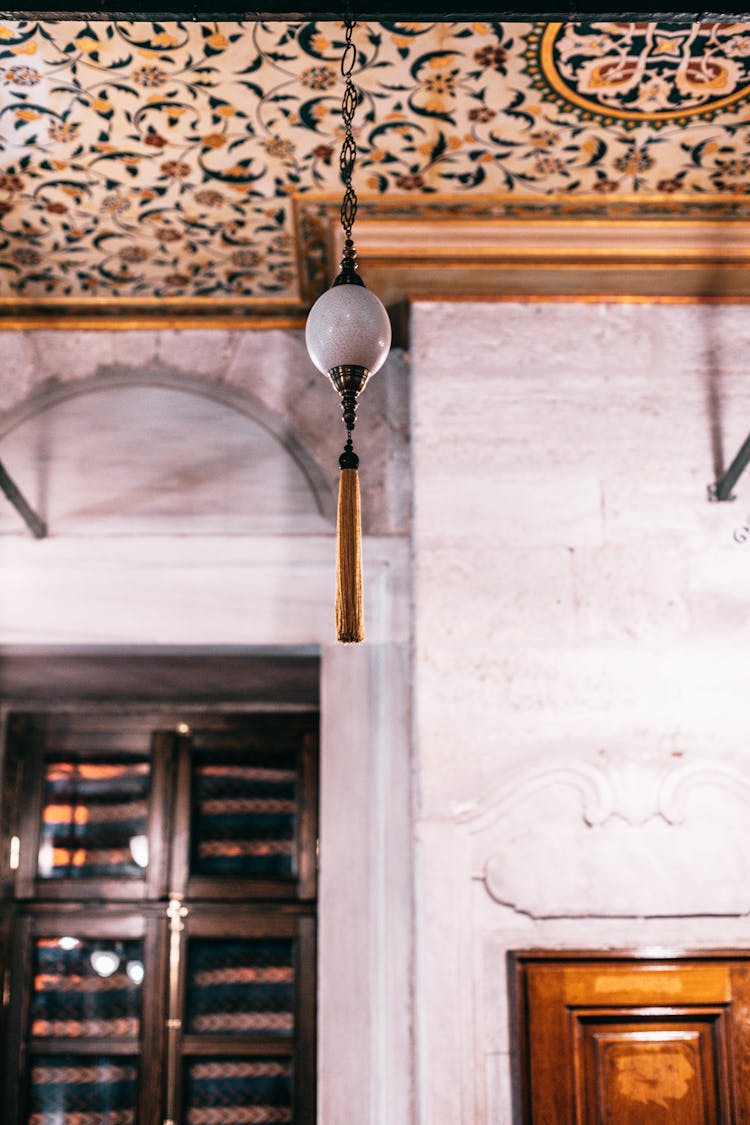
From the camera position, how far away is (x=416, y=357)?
3.26 metres

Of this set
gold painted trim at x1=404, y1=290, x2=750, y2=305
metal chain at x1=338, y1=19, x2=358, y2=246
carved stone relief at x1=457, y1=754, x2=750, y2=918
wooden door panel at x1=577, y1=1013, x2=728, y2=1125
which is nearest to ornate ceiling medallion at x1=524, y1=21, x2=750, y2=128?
metal chain at x1=338, y1=19, x2=358, y2=246

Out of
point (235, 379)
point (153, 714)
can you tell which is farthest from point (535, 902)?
point (153, 714)

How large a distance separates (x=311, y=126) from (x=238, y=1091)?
3542mm

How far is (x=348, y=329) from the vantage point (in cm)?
208

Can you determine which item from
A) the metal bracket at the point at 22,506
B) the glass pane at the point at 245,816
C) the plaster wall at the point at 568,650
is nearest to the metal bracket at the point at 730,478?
the plaster wall at the point at 568,650

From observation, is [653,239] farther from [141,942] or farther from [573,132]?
[141,942]

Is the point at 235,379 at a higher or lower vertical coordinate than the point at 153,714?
higher

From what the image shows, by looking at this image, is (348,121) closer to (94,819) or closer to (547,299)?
(547,299)

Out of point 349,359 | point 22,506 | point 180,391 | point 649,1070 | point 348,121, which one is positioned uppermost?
point 180,391

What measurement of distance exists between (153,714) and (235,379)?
170cm

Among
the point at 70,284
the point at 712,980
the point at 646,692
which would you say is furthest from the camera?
the point at 70,284

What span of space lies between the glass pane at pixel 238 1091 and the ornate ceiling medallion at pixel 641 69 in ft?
11.9

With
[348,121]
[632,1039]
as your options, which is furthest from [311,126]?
[632,1039]

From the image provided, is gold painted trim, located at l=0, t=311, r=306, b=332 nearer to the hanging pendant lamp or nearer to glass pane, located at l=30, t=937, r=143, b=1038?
the hanging pendant lamp
